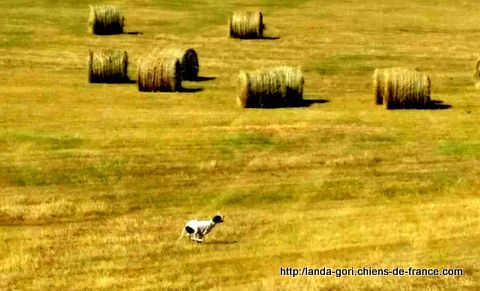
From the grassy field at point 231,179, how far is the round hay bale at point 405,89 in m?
0.48

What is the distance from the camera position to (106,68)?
30.8m

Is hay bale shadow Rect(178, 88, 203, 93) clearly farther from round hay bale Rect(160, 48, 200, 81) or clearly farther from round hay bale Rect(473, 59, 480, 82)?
round hay bale Rect(473, 59, 480, 82)

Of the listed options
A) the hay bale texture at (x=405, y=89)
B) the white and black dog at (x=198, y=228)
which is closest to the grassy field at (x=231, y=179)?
the white and black dog at (x=198, y=228)

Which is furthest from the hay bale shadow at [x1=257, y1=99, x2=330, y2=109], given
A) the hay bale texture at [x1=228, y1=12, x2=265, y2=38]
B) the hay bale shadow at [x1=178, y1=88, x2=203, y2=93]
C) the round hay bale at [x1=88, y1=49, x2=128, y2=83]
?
the hay bale texture at [x1=228, y1=12, x2=265, y2=38]

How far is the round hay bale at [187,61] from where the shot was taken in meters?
30.3

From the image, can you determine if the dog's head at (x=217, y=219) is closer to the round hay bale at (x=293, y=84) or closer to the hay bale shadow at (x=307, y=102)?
the round hay bale at (x=293, y=84)

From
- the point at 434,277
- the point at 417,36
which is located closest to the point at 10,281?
the point at 434,277

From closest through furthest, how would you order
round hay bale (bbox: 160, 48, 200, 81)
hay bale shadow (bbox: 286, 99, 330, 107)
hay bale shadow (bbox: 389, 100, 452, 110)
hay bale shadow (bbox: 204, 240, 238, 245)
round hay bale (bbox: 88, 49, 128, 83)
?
hay bale shadow (bbox: 204, 240, 238, 245) < hay bale shadow (bbox: 389, 100, 452, 110) < hay bale shadow (bbox: 286, 99, 330, 107) < round hay bale (bbox: 160, 48, 200, 81) < round hay bale (bbox: 88, 49, 128, 83)

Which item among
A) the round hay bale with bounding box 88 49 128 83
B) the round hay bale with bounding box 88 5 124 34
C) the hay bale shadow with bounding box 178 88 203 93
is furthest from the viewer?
the round hay bale with bounding box 88 5 124 34

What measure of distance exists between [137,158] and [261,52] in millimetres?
17289

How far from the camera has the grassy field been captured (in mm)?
15469

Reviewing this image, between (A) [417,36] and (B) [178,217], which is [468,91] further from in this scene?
(B) [178,217]

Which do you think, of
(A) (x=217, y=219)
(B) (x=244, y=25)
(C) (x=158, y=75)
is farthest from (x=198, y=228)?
(B) (x=244, y=25)

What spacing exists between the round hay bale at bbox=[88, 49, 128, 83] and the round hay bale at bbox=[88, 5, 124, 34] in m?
10.8
